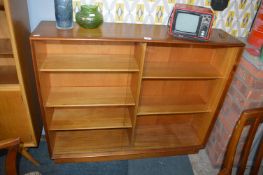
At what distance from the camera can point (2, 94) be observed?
4.42 ft

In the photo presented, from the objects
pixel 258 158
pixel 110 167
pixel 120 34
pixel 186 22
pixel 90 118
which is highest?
pixel 186 22

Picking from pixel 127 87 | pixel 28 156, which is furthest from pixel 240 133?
pixel 28 156

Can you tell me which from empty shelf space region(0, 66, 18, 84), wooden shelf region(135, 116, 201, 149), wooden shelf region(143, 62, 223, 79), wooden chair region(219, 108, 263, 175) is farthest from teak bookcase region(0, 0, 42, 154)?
wooden chair region(219, 108, 263, 175)

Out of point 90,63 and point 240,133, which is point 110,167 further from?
point 240,133

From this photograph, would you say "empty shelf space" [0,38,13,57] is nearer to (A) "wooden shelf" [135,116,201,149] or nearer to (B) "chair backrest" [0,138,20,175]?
(B) "chair backrest" [0,138,20,175]

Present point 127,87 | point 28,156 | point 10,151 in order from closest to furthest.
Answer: point 10,151
point 28,156
point 127,87

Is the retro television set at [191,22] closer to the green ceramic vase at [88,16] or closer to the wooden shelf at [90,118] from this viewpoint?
the green ceramic vase at [88,16]

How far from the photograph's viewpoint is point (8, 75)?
143cm

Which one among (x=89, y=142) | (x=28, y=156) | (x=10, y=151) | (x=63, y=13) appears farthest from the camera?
(x=89, y=142)

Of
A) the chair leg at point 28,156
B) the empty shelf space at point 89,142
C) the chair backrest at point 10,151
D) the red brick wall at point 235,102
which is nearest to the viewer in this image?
the chair backrest at point 10,151

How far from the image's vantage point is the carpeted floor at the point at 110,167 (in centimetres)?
173

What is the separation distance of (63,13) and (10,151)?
33.1 inches

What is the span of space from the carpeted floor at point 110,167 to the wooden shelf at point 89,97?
62 centimetres

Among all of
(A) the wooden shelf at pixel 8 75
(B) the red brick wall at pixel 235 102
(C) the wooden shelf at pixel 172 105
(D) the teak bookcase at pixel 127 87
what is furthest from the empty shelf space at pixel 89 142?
(B) the red brick wall at pixel 235 102
